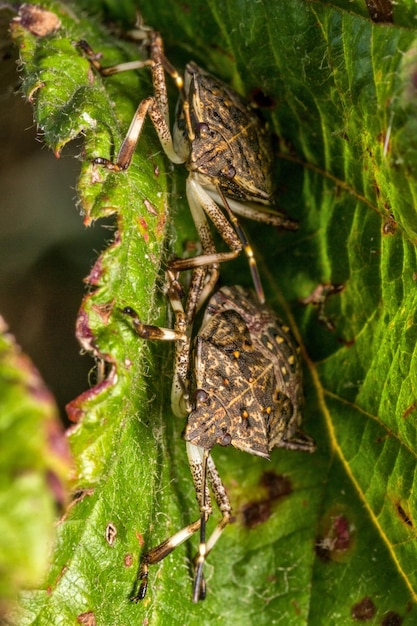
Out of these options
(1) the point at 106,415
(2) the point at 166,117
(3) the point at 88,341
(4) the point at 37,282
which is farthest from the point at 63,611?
(2) the point at 166,117

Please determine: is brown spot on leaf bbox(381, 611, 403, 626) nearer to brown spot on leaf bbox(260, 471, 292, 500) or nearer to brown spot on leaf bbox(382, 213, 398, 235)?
brown spot on leaf bbox(260, 471, 292, 500)

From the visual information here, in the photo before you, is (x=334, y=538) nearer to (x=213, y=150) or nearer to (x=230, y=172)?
(x=230, y=172)

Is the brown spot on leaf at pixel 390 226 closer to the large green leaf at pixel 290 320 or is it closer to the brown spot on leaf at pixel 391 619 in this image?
the large green leaf at pixel 290 320

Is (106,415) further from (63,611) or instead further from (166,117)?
(166,117)

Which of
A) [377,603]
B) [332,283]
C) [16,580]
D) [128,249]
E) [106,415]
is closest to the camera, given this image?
[16,580]

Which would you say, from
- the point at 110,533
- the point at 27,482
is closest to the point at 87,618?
the point at 110,533

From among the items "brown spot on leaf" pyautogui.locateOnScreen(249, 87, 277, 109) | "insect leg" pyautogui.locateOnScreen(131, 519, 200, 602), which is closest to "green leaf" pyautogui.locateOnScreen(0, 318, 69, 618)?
"insect leg" pyautogui.locateOnScreen(131, 519, 200, 602)

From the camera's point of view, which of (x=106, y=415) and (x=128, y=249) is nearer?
(x=106, y=415)
